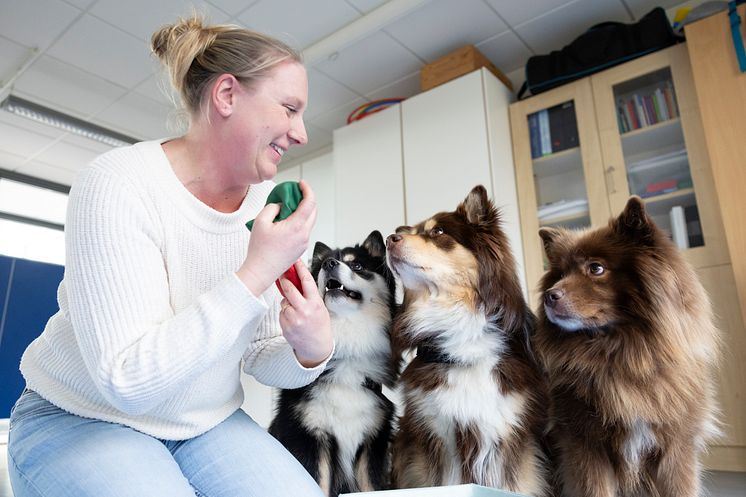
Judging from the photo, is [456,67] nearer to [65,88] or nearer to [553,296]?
[553,296]

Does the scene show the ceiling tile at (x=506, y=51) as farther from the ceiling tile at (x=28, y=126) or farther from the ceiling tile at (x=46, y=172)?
the ceiling tile at (x=46, y=172)

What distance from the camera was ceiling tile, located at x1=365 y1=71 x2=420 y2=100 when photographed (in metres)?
4.12

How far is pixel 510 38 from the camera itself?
358 cm

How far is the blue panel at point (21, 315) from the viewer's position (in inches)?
156

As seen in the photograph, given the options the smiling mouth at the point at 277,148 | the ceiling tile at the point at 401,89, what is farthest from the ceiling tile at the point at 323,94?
the smiling mouth at the point at 277,148

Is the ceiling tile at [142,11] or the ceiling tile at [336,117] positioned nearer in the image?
the ceiling tile at [142,11]

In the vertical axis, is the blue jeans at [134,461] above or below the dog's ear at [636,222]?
below

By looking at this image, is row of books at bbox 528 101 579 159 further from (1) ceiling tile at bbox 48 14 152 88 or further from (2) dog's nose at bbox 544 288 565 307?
(1) ceiling tile at bbox 48 14 152 88

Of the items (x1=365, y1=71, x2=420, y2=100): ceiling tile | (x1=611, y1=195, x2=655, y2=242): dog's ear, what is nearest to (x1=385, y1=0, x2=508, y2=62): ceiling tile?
(x1=365, y1=71, x2=420, y2=100): ceiling tile

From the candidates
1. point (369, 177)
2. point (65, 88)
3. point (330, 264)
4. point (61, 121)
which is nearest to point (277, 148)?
point (330, 264)

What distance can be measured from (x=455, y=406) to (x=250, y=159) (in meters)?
0.81

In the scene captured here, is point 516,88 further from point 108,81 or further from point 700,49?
point 108,81

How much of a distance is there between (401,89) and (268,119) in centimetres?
330

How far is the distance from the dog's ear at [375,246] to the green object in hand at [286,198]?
2.92 feet
